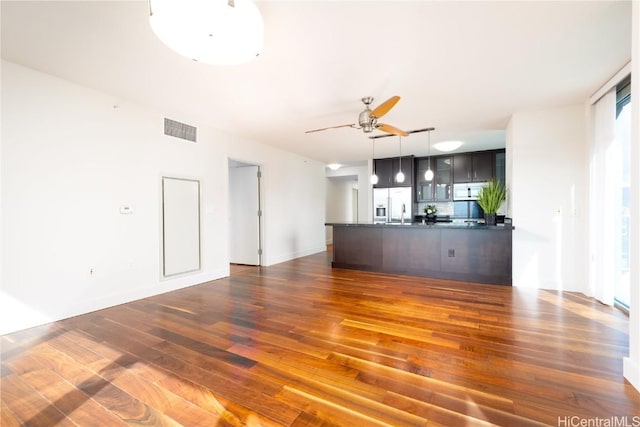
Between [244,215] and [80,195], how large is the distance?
10.4ft

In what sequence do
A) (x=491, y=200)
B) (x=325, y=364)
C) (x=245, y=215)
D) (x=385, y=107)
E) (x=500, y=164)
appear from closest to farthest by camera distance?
(x=325, y=364)
(x=385, y=107)
(x=491, y=200)
(x=245, y=215)
(x=500, y=164)

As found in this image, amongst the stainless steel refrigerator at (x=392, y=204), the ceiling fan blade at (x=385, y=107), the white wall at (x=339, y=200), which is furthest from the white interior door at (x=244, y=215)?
the white wall at (x=339, y=200)

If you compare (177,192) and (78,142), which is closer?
(78,142)

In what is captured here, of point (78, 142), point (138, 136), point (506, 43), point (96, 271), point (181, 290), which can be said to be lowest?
point (181, 290)

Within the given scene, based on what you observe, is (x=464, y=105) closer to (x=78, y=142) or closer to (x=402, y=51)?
(x=402, y=51)

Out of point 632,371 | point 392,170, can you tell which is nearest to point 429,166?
point 392,170

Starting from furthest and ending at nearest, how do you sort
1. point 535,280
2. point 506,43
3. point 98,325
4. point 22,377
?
point 535,280, point 98,325, point 506,43, point 22,377

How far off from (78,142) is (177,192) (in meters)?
1.34

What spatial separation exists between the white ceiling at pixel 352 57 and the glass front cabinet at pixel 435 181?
9.52 ft

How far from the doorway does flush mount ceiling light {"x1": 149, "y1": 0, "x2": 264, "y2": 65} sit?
4117 millimetres

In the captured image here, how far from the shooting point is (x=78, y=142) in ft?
10.4

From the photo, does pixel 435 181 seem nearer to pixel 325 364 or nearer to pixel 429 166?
pixel 429 166

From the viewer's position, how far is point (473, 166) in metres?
6.77

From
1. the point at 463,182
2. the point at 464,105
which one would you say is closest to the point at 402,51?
the point at 464,105
